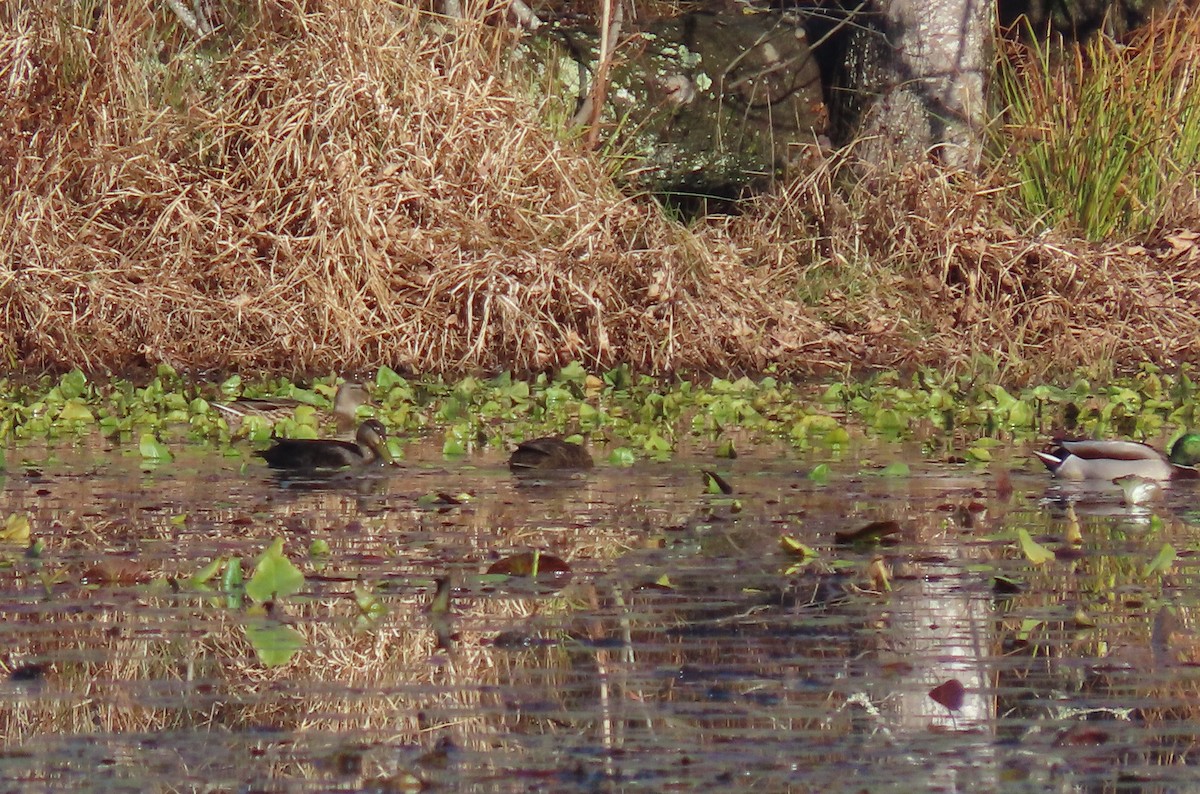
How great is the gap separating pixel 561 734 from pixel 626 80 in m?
10.5

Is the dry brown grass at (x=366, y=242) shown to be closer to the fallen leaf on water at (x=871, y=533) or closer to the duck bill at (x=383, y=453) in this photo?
the duck bill at (x=383, y=453)

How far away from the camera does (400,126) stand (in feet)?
34.0

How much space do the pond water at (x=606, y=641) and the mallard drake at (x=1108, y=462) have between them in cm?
9

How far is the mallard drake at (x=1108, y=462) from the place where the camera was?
625 cm

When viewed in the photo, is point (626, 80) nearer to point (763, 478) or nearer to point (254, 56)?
point (254, 56)

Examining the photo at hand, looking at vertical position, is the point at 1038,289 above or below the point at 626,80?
below

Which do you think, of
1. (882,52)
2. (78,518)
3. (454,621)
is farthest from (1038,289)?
(454,621)

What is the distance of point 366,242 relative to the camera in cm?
1012

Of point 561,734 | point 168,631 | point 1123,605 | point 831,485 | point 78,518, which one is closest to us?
point 561,734

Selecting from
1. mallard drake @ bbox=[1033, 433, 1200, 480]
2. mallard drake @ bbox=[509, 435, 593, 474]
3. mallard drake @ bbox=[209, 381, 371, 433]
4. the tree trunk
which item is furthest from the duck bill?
the tree trunk

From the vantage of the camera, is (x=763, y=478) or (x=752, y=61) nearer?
(x=763, y=478)

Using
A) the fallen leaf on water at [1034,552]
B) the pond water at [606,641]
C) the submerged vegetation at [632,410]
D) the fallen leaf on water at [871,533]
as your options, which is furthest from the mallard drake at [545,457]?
the fallen leaf on water at [1034,552]

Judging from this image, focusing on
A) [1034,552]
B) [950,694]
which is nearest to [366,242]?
[1034,552]

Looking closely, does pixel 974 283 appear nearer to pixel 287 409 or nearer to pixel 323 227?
pixel 323 227
